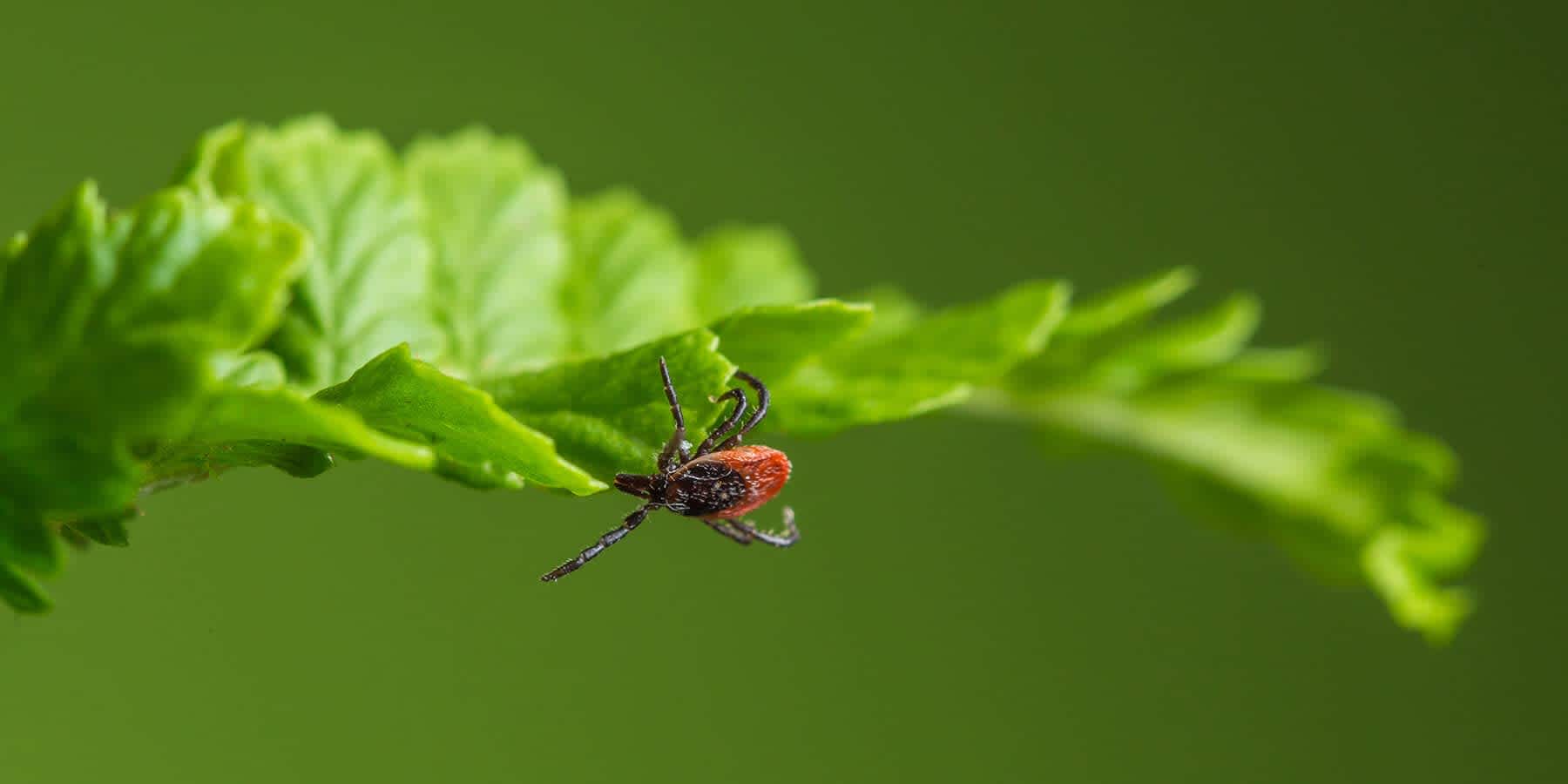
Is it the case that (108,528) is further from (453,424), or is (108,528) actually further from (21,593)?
(453,424)

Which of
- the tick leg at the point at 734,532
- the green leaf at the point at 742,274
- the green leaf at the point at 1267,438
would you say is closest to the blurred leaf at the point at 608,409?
the tick leg at the point at 734,532

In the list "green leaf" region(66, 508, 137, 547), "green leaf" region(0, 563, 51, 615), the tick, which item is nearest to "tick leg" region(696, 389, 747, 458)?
the tick

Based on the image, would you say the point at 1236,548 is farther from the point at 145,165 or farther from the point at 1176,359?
the point at 145,165

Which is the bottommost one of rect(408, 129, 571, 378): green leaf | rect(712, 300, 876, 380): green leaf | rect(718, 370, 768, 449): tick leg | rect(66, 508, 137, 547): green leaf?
rect(66, 508, 137, 547): green leaf

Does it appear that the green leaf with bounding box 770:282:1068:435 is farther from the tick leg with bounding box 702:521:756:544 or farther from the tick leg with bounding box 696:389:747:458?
the tick leg with bounding box 702:521:756:544

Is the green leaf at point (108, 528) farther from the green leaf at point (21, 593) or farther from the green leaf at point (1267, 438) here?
the green leaf at point (1267, 438)

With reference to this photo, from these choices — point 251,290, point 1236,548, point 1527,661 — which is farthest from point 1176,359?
point 1527,661
